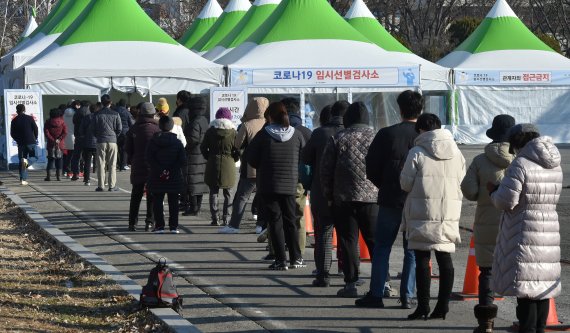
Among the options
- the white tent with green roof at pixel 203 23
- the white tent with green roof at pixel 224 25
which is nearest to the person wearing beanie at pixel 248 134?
the white tent with green roof at pixel 224 25

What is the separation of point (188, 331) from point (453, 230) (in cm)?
208

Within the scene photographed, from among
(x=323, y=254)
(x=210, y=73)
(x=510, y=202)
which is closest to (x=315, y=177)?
(x=323, y=254)

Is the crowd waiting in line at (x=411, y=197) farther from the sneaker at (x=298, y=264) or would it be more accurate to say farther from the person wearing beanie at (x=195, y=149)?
the person wearing beanie at (x=195, y=149)

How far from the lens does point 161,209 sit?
1512 centimetres

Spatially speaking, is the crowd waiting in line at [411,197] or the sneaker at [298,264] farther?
the sneaker at [298,264]

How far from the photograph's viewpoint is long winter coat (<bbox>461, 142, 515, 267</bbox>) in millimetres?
8930

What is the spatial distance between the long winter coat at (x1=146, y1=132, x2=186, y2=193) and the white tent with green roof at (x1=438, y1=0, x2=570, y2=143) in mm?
22070

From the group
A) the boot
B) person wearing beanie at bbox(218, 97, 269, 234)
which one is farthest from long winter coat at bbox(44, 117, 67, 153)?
the boot

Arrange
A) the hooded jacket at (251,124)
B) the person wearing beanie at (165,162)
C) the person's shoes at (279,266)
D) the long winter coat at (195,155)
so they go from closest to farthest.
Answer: the person's shoes at (279,266), the hooded jacket at (251,124), the person wearing beanie at (165,162), the long winter coat at (195,155)

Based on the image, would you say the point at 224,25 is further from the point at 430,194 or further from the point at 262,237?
the point at 430,194

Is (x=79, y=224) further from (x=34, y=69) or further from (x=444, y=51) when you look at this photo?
(x=444, y=51)

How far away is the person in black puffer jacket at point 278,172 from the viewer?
37.7 ft

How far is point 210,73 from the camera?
28.5 metres

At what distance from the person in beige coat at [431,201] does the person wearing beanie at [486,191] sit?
0.61 ft
